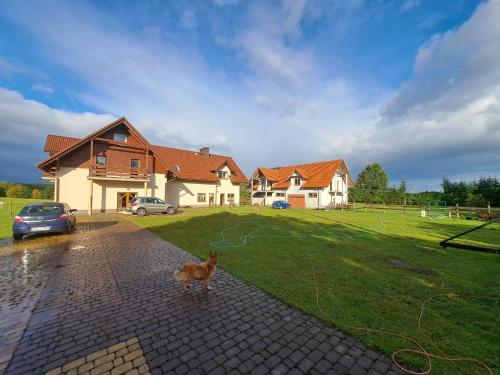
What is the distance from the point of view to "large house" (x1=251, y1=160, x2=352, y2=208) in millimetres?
34125

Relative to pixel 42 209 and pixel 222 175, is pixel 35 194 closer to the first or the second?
pixel 222 175

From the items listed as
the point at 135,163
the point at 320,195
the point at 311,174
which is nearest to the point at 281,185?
the point at 311,174

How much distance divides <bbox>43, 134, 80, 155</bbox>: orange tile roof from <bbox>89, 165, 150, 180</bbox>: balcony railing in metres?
3.90

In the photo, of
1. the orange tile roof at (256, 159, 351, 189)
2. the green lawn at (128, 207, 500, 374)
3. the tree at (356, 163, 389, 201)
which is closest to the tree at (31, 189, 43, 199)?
the orange tile roof at (256, 159, 351, 189)

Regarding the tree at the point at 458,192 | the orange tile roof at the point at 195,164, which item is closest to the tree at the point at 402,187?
the tree at the point at 458,192

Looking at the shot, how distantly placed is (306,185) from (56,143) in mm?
31136

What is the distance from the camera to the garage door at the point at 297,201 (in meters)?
35.5

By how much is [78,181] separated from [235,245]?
724 inches

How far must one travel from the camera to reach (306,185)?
35250mm

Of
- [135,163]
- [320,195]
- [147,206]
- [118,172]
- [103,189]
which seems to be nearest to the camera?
[147,206]

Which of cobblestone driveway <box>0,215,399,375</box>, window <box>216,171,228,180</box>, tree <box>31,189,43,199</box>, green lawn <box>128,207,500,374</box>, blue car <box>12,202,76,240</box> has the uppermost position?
window <box>216,171,228,180</box>

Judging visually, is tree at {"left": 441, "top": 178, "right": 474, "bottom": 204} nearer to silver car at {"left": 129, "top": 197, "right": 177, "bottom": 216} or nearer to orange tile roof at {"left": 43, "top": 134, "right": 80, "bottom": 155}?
silver car at {"left": 129, "top": 197, "right": 177, "bottom": 216}

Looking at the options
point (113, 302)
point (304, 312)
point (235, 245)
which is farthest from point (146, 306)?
point (235, 245)

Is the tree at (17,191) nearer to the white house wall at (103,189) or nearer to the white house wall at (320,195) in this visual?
the white house wall at (103,189)
